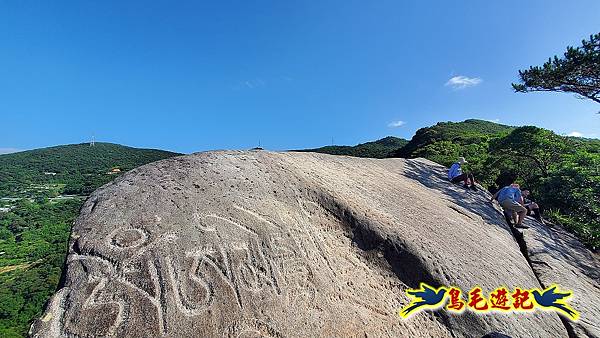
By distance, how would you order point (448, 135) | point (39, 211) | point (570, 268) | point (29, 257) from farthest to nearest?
point (39, 211)
point (29, 257)
point (448, 135)
point (570, 268)

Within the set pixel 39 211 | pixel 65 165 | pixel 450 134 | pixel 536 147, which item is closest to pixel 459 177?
pixel 536 147

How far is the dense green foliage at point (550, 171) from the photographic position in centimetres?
1164

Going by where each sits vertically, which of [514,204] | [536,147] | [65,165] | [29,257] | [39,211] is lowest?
[29,257]

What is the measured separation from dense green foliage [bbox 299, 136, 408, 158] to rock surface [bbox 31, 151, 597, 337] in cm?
3006

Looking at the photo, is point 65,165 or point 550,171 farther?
point 65,165

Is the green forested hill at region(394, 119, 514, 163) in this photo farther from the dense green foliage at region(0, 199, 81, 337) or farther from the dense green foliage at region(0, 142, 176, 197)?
the dense green foliage at region(0, 142, 176, 197)

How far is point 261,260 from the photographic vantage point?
172 inches

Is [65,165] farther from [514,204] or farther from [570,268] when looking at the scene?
[570,268]

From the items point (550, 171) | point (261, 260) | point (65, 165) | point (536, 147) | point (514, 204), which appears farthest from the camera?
point (65, 165)

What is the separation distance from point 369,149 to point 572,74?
105ft

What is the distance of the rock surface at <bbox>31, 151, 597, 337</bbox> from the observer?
362 centimetres

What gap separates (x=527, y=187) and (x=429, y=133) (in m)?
23.0

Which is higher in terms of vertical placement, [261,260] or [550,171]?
[550,171]

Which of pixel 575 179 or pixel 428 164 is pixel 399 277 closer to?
pixel 428 164
